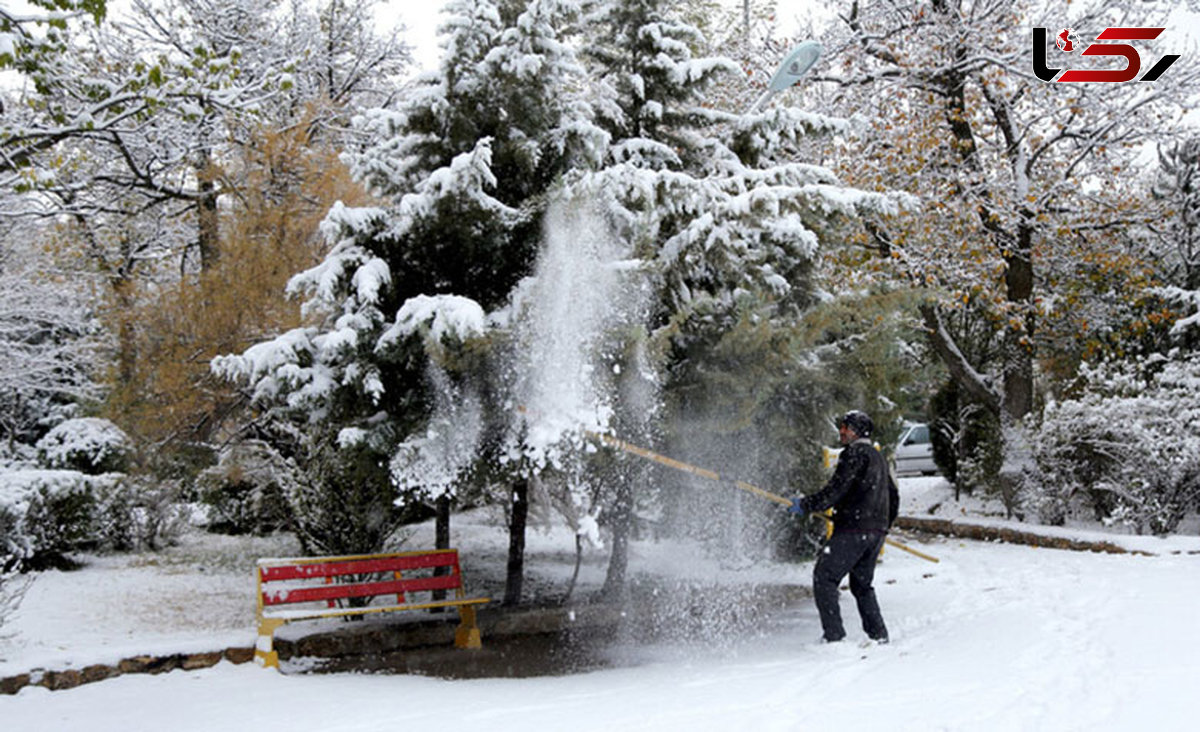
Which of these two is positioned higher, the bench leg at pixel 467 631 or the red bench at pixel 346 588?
the red bench at pixel 346 588

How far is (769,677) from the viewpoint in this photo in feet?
17.3

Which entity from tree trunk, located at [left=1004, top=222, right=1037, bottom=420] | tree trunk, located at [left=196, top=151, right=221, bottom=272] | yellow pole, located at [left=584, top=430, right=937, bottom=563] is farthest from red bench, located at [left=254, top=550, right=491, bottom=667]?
tree trunk, located at [left=1004, top=222, right=1037, bottom=420]

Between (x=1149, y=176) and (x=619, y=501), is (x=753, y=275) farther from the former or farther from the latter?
(x=1149, y=176)

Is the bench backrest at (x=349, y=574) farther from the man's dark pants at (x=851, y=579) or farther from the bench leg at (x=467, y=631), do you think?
the man's dark pants at (x=851, y=579)

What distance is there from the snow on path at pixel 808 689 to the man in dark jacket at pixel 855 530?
0.22 metres

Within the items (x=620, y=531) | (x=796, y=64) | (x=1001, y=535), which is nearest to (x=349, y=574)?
(x=620, y=531)

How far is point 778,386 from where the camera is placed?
6.89 metres

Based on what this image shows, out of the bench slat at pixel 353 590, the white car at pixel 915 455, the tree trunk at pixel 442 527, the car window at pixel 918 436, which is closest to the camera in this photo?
the bench slat at pixel 353 590

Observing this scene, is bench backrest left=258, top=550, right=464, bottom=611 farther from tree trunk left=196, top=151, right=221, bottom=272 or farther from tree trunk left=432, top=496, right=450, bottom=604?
tree trunk left=196, top=151, right=221, bottom=272

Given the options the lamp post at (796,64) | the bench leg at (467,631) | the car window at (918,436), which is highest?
the lamp post at (796,64)

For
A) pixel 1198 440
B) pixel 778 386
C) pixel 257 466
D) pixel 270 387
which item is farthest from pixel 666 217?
pixel 1198 440

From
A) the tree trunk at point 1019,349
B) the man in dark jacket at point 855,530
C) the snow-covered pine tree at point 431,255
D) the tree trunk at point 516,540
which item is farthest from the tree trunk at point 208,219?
the tree trunk at point 1019,349

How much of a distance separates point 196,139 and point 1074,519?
1260 centimetres

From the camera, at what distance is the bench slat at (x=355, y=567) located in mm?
6477
